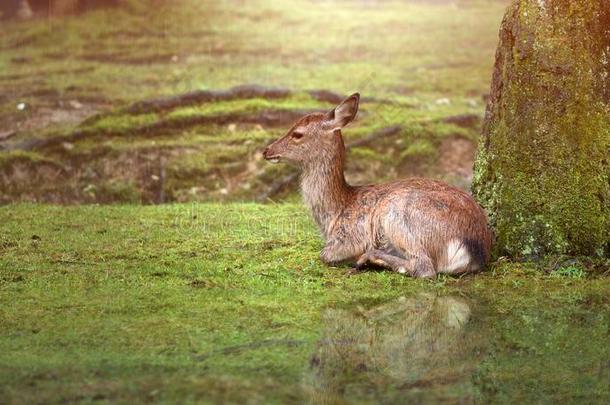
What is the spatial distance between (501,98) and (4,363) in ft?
14.9

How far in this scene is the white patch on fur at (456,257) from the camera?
767 centimetres

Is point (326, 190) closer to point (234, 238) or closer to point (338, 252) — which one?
point (338, 252)

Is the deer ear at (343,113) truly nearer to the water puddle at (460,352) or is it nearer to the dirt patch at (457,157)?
the water puddle at (460,352)

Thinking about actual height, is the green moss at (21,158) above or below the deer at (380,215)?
below

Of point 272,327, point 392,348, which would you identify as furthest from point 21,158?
point 392,348

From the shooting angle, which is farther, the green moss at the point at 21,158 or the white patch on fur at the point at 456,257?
the green moss at the point at 21,158

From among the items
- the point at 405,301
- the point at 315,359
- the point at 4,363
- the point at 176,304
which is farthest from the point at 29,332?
the point at 405,301

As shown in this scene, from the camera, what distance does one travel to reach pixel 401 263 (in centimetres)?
779

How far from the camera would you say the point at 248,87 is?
15773 mm

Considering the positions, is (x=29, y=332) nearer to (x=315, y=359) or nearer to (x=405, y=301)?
(x=315, y=359)

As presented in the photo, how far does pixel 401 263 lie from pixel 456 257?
0.42 meters

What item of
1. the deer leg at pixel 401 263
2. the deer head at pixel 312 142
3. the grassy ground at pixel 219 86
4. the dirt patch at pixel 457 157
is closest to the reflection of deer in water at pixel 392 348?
the deer leg at pixel 401 263

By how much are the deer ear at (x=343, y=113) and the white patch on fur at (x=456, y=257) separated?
1.36 m

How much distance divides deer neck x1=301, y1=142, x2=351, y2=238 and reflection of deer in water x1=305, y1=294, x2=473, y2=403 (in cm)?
138
